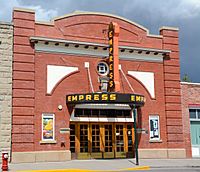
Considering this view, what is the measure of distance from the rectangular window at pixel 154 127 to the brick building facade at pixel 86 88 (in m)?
0.07

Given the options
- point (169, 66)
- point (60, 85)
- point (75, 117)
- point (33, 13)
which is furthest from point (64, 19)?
point (169, 66)

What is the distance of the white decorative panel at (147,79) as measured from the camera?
1065 inches

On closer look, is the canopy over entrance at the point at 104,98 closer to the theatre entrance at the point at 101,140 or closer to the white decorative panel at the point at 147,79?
the theatre entrance at the point at 101,140

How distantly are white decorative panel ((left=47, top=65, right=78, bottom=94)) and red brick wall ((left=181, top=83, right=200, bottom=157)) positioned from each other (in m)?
9.39

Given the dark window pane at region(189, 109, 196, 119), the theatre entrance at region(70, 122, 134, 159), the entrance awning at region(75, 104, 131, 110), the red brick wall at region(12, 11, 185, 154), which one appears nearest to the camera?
the red brick wall at region(12, 11, 185, 154)

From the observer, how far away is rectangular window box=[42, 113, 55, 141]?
23.8 metres

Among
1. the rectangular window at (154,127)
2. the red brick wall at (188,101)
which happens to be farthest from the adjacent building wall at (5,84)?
the red brick wall at (188,101)

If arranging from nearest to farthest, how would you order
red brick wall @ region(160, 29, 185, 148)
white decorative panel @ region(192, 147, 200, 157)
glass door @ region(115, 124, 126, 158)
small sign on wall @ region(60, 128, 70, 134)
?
small sign on wall @ region(60, 128, 70, 134), glass door @ region(115, 124, 126, 158), red brick wall @ region(160, 29, 185, 148), white decorative panel @ region(192, 147, 200, 157)

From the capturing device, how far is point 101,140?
2547 cm

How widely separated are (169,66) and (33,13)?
35.2 ft

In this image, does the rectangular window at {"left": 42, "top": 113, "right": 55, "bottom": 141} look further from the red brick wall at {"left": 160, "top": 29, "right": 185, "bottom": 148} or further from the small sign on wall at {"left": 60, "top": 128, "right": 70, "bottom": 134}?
the red brick wall at {"left": 160, "top": 29, "right": 185, "bottom": 148}

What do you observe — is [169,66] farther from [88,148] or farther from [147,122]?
[88,148]

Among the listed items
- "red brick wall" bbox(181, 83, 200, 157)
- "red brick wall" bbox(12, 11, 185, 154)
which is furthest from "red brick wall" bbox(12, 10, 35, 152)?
"red brick wall" bbox(181, 83, 200, 157)

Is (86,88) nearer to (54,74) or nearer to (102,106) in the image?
(102,106)
